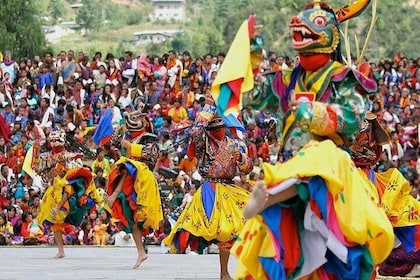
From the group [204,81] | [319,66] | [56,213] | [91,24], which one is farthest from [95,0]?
[319,66]

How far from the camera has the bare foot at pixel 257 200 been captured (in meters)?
8.11

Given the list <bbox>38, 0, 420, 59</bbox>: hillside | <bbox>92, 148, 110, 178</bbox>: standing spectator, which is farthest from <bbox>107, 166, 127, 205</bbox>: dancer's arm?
<bbox>38, 0, 420, 59</bbox>: hillside

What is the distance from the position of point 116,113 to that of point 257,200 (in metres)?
15.9

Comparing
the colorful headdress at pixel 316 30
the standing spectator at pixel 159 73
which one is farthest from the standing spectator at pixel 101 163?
the colorful headdress at pixel 316 30

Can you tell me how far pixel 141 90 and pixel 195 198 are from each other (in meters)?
13.6

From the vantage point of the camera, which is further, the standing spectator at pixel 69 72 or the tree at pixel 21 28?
the tree at pixel 21 28

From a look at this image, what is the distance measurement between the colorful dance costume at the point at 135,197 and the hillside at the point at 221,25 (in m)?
25.1

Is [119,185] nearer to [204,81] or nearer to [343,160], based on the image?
[343,160]

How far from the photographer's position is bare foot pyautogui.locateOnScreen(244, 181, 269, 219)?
811cm

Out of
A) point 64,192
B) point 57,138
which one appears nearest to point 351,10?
point 57,138

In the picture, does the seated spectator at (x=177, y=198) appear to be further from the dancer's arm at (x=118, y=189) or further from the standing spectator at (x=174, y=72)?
the dancer's arm at (x=118, y=189)

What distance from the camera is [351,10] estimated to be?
31.9 ft

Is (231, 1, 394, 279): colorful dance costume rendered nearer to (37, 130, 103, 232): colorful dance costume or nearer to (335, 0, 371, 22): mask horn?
(335, 0, 371, 22): mask horn

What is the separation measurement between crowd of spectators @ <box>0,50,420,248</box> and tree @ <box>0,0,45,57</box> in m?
13.8
